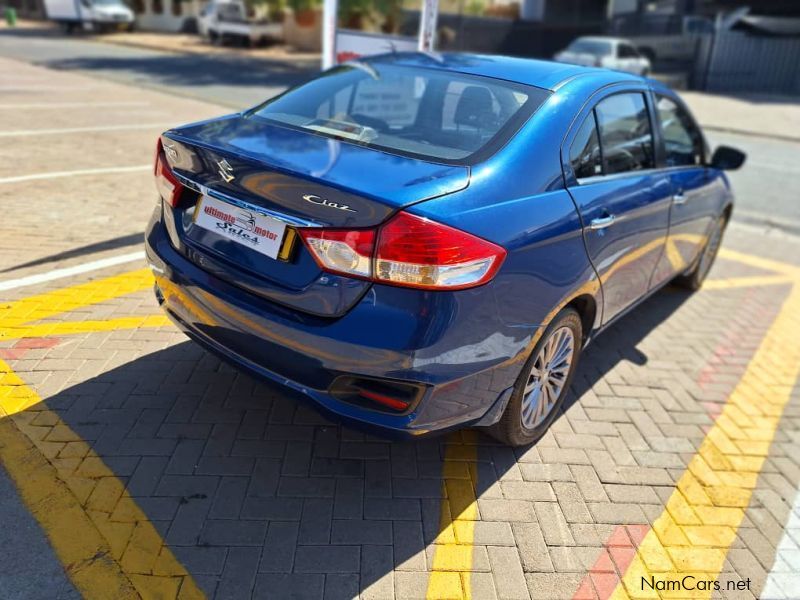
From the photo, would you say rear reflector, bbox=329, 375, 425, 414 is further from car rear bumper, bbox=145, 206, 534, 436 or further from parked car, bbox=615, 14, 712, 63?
parked car, bbox=615, 14, 712, 63

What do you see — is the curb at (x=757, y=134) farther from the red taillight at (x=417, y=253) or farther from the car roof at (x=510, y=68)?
the red taillight at (x=417, y=253)

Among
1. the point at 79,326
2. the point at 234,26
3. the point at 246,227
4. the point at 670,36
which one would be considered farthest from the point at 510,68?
the point at 234,26

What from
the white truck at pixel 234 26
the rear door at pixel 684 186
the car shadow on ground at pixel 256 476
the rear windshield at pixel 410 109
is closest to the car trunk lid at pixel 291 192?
the rear windshield at pixel 410 109

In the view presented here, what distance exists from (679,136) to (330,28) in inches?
192

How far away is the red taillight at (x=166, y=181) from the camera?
9.11 feet

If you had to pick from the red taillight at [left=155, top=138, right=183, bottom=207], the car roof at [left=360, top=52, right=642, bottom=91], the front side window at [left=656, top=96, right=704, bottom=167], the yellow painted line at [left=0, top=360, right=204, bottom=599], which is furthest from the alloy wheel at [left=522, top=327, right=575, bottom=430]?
the front side window at [left=656, top=96, right=704, bottom=167]

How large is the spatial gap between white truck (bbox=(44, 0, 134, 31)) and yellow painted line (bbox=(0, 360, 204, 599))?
3477cm

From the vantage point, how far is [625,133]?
368 cm

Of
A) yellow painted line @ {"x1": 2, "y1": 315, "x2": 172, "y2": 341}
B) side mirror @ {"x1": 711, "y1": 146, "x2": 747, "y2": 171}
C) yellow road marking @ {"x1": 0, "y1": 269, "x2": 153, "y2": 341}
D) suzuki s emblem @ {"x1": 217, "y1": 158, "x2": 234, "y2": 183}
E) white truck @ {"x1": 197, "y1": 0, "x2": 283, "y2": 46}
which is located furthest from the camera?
white truck @ {"x1": 197, "y1": 0, "x2": 283, "y2": 46}

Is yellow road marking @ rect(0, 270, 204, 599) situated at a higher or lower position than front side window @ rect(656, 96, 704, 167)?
lower

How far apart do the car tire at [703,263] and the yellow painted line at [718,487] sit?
999 millimetres

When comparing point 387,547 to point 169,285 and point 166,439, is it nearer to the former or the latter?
point 166,439

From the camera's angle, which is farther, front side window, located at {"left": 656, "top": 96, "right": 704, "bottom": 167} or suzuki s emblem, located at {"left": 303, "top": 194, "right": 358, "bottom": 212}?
front side window, located at {"left": 656, "top": 96, "right": 704, "bottom": 167}

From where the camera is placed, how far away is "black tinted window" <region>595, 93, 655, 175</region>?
3.37m
